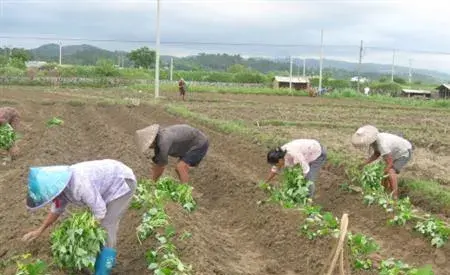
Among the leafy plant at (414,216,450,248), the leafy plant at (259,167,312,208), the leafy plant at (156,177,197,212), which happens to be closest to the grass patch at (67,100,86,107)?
the leafy plant at (156,177,197,212)

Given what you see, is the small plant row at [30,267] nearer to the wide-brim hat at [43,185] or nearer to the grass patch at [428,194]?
the wide-brim hat at [43,185]

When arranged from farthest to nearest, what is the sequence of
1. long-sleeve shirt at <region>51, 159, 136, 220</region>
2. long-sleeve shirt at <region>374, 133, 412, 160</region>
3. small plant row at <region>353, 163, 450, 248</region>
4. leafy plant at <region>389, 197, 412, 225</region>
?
long-sleeve shirt at <region>374, 133, 412, 160</region> → leafy plant at <region>389, 197, 412, 225</region> → small plant row at <region>353, 163, 450, 248</region> → long-sleeve shirt at <region>51, 159, 136, 220</region>

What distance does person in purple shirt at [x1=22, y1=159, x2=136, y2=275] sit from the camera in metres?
5.52

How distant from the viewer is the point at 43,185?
5484mm

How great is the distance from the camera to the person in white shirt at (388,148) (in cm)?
1025

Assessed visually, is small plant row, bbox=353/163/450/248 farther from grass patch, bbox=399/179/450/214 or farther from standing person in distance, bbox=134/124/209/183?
standing person in distance, bbox=134/124/209/183

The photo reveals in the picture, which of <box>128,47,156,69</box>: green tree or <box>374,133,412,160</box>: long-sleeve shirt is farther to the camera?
<box>128,47,156,69</box>: green tree

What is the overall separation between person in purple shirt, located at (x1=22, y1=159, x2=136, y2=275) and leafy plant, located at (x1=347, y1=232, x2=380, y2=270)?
2729 millimetres

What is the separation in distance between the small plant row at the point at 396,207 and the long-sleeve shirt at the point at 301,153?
3.72ft

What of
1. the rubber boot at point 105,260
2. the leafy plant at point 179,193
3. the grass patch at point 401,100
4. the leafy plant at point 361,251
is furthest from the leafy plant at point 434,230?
the grass patch at point 401,100

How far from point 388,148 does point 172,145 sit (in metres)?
3.67

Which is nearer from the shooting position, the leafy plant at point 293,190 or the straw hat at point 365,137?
the leafy plant at point 293,190

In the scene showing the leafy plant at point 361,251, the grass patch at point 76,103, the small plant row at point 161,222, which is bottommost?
the grass patch at point 76,103

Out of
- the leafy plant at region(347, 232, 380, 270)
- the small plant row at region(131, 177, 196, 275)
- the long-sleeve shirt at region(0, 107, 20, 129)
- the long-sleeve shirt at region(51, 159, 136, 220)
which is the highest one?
the long-sleeve shirt at region(51, 159, 136, 220)
